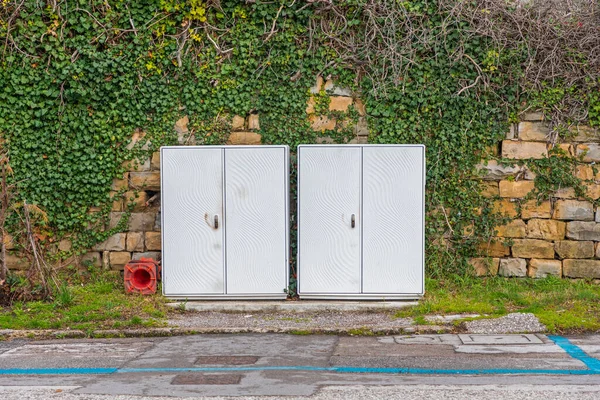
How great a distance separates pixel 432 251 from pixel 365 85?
8.64 ft

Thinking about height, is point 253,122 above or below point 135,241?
above

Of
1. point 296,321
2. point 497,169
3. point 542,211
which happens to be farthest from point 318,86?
point 542,211

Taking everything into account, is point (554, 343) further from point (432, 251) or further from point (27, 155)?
point (27, 155)

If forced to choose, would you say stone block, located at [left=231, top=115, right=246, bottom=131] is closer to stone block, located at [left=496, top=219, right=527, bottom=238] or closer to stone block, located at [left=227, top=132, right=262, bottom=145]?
stone block, located at [left=227, top=132, right=262, bottom=145]

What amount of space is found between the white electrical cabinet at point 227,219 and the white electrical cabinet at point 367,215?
0.47 metres

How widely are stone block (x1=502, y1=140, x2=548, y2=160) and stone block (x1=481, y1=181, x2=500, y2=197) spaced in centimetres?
45

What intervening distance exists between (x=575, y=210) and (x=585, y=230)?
1.07 ft

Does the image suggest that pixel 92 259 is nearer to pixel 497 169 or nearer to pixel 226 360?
pixel 226 360

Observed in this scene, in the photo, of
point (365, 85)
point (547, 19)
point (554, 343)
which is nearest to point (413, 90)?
point (365, 85)

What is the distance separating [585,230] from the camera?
10.7 m

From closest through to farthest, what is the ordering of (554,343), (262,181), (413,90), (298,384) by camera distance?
(298,384) → (554,343) → (262,181) → (413,90)

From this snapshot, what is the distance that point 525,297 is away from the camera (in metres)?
9.84

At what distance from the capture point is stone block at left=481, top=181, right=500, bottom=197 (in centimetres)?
1079

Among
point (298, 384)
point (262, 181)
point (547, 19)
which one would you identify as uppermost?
point (547, 19)
